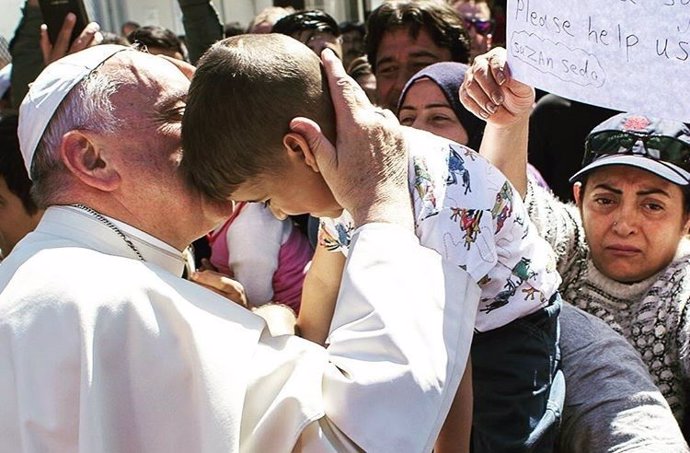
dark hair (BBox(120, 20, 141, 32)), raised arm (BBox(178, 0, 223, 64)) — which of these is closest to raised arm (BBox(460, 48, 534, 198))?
raised arm (BBox(178, 0, 223, 64))

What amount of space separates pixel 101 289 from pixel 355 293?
467 millimetres

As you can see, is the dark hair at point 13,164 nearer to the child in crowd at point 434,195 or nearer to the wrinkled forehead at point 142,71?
the wrinkled forehead at point 142,71

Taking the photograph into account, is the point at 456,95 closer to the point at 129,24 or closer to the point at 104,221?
the point at 104,221

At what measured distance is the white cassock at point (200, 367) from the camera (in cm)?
146

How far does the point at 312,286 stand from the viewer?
211 cm

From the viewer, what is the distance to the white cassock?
1.46 m

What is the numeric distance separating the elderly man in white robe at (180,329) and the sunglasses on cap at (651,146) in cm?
104

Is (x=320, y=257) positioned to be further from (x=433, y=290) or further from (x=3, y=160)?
(x=3, y=160)

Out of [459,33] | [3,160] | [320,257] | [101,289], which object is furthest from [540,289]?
[459,33]

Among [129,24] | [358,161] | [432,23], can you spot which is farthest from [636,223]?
[129,24]

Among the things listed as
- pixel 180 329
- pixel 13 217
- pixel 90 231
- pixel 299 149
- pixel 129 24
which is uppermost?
pixel 299 149

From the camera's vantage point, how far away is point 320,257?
206 cm

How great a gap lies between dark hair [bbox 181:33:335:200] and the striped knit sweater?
39.1 inches

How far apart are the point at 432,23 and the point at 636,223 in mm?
1783
